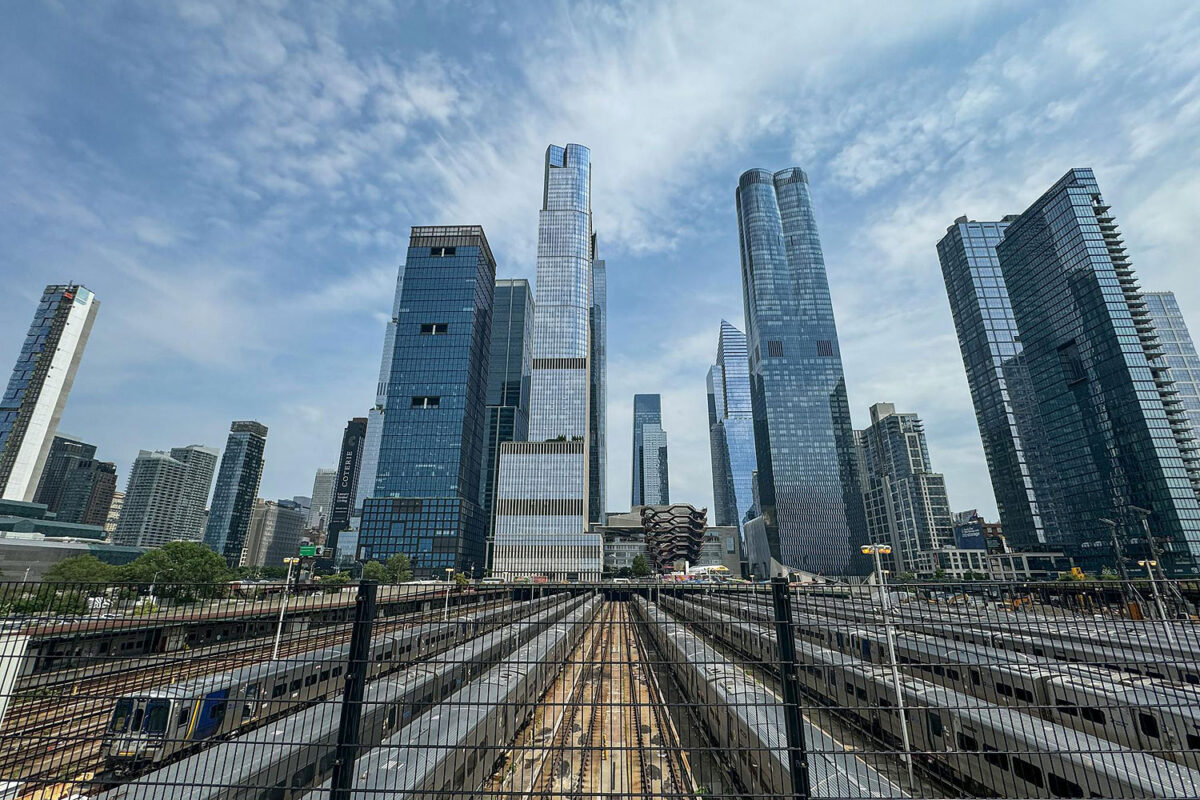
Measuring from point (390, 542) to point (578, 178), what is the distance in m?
132

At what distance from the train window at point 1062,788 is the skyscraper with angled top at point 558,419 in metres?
111

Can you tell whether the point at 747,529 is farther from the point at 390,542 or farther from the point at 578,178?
the point at 578,178

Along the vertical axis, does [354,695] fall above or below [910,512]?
below

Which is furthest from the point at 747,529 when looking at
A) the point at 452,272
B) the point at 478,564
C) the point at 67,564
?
the point at 67,564

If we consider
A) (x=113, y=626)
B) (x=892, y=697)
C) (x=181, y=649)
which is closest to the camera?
(x=113, y=626)

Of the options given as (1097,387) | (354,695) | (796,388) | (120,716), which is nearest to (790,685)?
(354,695)

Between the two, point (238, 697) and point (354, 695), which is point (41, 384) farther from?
point (354, 695)

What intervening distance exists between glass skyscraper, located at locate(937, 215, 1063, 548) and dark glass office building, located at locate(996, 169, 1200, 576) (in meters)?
8.92

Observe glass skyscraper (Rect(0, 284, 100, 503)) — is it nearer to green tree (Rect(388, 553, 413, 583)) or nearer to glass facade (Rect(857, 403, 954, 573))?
green tree (Rect(388, 553, 413, 583))

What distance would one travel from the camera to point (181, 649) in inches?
273

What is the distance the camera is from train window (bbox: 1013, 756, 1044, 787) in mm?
10132

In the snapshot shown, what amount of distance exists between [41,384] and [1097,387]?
246 m

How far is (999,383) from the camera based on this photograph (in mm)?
138000

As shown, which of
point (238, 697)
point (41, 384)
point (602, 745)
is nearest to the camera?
point (602, 745)
